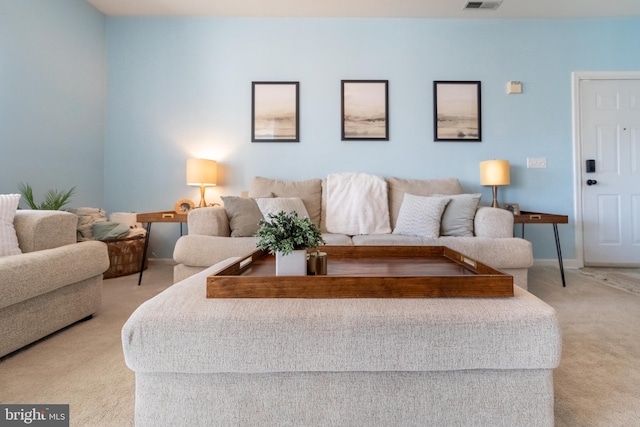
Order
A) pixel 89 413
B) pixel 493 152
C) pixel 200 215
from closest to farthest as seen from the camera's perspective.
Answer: pixel 89 413 < pixel 200 215 < pixel 493 152

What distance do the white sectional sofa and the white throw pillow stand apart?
1056 millimetres

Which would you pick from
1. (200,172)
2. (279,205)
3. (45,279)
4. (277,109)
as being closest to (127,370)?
(45,279)

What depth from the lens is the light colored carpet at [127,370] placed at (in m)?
1.03

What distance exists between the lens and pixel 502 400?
811 mm

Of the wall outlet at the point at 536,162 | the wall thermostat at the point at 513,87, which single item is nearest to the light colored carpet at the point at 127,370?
the wall outlet at the point at 536,162

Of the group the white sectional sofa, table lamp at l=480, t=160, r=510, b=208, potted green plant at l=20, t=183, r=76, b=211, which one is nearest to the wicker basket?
potted green plant at l=20, t=183, r=76, b=211

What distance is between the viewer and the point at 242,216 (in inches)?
91.3

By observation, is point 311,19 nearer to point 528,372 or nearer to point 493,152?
point 493,152

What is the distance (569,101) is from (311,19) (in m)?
2.76

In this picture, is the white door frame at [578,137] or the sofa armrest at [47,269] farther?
the white door frame at [578,137]

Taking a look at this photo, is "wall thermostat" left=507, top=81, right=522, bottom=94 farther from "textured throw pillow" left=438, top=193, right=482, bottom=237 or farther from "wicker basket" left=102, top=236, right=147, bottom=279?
→ "wicker basket" left=102, top=236, right=147, bottom=279

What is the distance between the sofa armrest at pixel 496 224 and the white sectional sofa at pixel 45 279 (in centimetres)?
251

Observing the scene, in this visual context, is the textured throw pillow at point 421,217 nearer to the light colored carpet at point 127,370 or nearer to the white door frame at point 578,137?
the light colored carpet at point 127,370

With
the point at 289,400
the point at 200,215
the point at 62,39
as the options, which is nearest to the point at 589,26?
the point at 200,215
